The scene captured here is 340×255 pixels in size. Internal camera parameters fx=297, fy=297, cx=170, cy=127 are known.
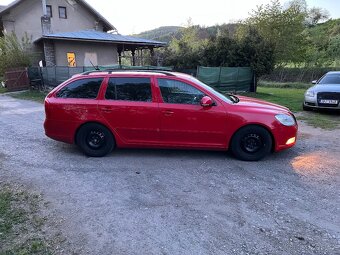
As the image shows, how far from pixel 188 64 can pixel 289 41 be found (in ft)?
67.0

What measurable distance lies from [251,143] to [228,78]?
11.3 m

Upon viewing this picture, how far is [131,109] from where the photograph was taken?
557cm

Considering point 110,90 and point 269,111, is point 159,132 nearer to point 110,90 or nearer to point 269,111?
point 110,90

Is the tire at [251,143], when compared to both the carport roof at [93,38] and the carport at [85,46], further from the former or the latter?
the carport roof at [93,38]

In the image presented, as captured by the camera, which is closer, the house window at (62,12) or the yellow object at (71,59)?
the yellow object at (71,59)

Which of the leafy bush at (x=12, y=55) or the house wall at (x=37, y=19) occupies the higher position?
the house wall at (x=37, y=19)

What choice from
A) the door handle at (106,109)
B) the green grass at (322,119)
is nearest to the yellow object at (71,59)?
the green grass at (322,119)

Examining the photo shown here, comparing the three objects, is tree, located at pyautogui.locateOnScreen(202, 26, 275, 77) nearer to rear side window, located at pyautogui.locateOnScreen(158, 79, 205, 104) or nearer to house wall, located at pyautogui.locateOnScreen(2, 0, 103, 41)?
rear side window, located at pyautogui.locateOnScreen(158, 79, 205, 104)

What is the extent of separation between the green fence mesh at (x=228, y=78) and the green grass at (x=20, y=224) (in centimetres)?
1269

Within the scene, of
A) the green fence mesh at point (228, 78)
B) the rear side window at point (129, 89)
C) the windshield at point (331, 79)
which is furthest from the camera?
the green fence mesh at point (228, 78)

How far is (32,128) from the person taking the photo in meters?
8.29

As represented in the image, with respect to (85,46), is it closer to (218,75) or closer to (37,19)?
(37,19)

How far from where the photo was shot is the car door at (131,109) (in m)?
5.55

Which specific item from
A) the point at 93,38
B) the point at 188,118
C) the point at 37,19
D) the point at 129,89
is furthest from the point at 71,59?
the point at 188,118
